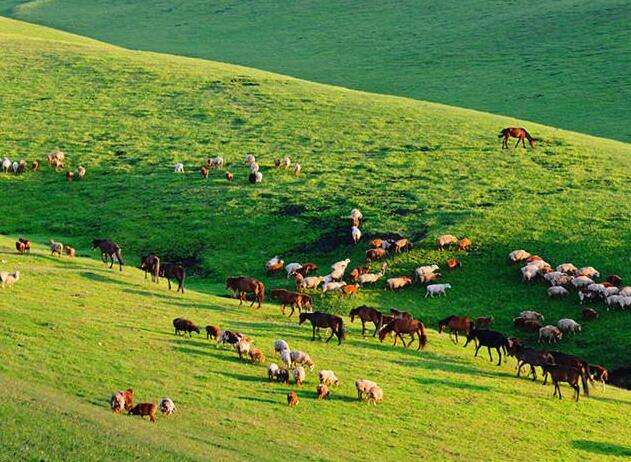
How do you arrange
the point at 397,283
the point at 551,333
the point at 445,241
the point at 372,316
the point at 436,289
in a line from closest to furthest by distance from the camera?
1. the point at 372,316
2. the point at 551,333
3. the point at 436,289
4. the point at 397,283
5. the point at 445,241

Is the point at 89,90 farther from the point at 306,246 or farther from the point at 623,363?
the point at 623,363

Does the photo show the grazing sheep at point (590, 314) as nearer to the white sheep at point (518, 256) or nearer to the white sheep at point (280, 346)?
the white sheep at point (518, 256)

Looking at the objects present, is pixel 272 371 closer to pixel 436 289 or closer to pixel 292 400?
pixel 292 400

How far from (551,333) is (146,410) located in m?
16.5

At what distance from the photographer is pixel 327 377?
25.8 m

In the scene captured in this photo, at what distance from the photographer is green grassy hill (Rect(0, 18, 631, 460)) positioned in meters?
23.2

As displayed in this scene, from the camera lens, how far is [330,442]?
73.1ft

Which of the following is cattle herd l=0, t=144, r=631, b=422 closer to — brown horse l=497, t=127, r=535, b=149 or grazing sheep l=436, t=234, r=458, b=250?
grazing sheep l=436, t=234, r=458, b=250

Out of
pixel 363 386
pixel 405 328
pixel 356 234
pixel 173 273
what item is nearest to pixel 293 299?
pixel 405 328

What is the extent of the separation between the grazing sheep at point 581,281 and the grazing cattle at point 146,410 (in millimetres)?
19458

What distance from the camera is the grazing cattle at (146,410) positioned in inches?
867

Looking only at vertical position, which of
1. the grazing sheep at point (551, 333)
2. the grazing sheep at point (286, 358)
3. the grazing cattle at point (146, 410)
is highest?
the grazing sheep at point (551, 333)

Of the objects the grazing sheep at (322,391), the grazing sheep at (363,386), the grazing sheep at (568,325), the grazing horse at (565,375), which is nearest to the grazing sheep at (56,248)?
the grazing sheep at (322,391)

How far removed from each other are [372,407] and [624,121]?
52185mm
